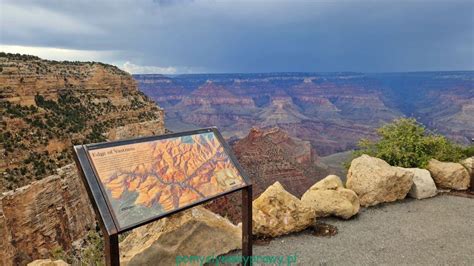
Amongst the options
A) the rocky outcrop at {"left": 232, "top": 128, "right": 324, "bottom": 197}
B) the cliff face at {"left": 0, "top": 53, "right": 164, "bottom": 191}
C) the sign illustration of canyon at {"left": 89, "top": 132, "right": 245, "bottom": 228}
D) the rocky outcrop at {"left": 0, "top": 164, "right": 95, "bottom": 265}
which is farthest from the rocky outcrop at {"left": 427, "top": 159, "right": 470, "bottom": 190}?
the rocky outcrop at {"left": 232, "top": 128, "right": 324, "bottom": 197}

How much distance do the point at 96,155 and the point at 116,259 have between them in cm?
147

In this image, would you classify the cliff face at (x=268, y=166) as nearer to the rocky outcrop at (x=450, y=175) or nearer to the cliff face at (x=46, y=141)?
the cliff face at (x=46, y=141)

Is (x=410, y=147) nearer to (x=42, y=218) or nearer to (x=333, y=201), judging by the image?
(x=333, y=201)

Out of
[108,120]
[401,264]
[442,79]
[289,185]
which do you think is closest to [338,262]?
[401,264]

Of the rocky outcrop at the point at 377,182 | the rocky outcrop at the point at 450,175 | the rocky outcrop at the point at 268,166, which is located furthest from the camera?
the rocky outcrop at the point at 268,166

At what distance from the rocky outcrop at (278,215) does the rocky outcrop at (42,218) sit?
17.2 metres

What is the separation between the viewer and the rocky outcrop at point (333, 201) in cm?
959

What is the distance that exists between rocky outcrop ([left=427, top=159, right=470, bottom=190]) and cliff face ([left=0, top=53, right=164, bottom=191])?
23618 mm

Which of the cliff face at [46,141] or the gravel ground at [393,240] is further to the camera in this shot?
the cliff face at [46,141]

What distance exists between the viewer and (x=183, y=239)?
751cm

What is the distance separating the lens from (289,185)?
49.3 meters

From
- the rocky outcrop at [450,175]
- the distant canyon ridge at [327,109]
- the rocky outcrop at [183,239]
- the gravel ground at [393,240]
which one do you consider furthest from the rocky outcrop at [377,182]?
the distant canyon ridge at [327,109]

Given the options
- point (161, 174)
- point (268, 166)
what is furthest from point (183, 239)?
point (268, 166)

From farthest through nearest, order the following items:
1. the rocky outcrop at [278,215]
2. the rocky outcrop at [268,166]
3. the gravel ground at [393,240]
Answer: the rocky outcrop at [268,166] < the rocky outcrop at [278,215] < the gravel ground at [393,240]
